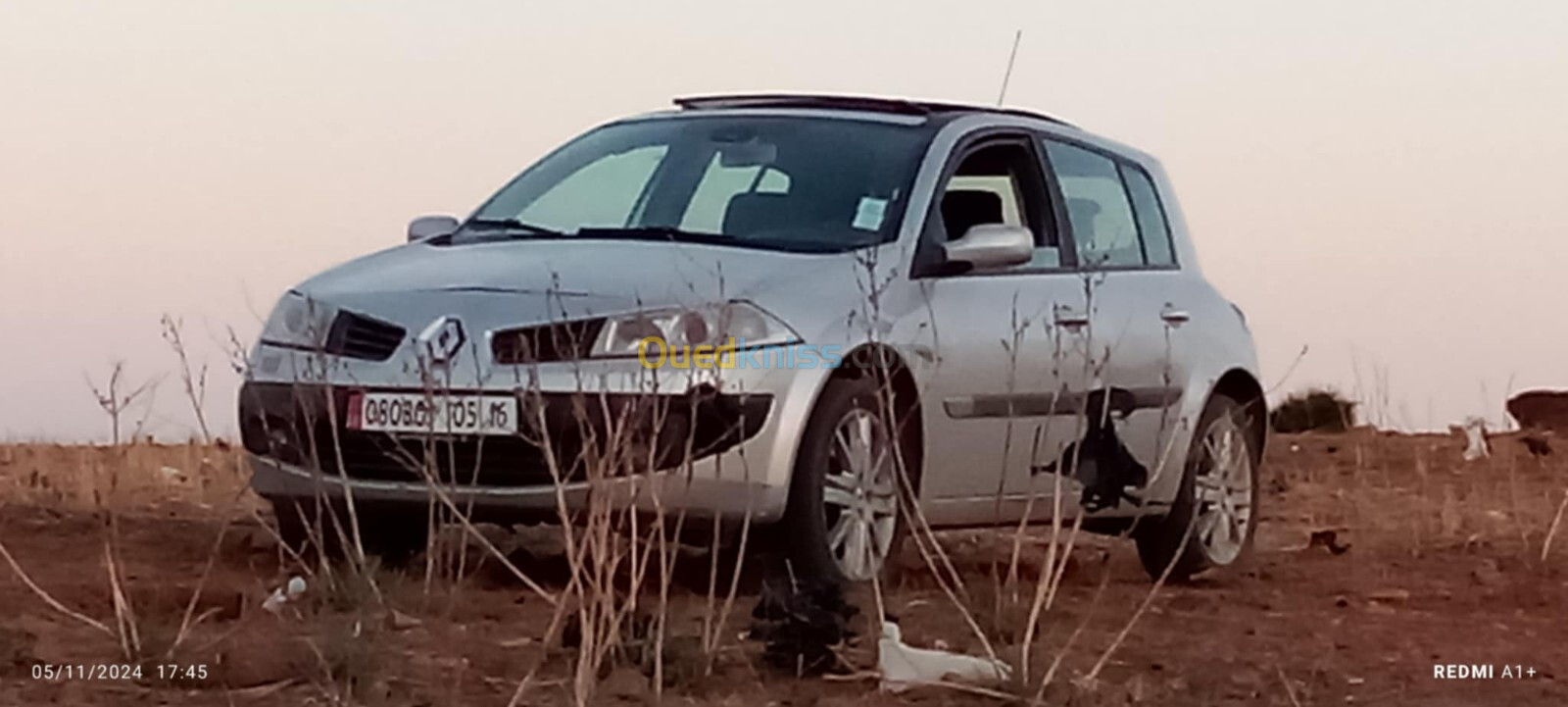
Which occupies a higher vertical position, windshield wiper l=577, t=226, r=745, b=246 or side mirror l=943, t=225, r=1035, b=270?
windshield wiper l=577, t=226, r=745, b=246

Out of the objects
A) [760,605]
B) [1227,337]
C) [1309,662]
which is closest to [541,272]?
[760,605]

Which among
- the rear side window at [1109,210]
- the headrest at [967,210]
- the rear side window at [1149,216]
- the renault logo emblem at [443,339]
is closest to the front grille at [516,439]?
the renault logo emblem at [443,339]

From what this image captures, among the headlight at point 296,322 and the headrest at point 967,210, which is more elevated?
the headrest at point 967,210

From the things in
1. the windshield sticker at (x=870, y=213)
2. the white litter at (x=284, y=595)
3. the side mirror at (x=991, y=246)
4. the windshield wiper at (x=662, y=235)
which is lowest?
the white litter at (x=284, y=595)

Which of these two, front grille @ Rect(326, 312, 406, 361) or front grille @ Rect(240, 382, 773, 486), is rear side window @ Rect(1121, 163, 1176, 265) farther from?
front grille @ Rect(326, 312, 406, 361)

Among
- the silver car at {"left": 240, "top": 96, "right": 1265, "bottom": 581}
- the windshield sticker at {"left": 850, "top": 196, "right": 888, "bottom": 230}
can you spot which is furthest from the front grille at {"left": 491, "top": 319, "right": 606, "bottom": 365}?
the windshield sticker at {"left": 850, "top": 196, "right": 888, "bottom": 230}

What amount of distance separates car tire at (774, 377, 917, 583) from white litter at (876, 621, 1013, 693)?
122 cm

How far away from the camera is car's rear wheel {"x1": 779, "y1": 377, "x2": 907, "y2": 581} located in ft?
24.5

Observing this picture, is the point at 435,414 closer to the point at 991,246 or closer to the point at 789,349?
the point at 789,349

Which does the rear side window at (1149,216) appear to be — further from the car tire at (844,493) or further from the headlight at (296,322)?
the headlight at (296,322)

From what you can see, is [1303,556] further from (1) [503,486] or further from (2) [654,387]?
(2) [654,387]

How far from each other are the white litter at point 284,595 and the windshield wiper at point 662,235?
1.46 m

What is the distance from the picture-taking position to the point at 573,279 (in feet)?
24.7

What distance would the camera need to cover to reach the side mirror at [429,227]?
28.7 feet
